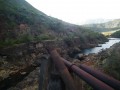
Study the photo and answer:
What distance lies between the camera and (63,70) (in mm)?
2783

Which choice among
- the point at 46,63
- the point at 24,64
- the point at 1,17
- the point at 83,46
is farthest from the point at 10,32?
the point at 46,63

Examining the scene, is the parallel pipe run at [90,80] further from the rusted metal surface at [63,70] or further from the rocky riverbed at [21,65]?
the rocky riverbed at [21,65]

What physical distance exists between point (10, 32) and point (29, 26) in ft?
33.0

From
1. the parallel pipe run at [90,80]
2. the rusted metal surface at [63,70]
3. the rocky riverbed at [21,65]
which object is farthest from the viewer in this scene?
the rocky riverbed at [21,65]

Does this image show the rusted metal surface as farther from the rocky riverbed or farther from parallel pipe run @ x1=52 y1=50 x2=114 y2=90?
the rocky riverbed

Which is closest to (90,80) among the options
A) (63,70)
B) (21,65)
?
(63,70)

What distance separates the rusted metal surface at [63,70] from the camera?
8.75ft

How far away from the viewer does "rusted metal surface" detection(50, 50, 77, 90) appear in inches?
105

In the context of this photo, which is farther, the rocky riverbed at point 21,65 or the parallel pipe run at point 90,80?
the rocky riverbed at point 21,65

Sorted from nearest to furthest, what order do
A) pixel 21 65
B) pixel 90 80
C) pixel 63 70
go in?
pixel 90 80 → pixel 63 70 → pixel 21 65

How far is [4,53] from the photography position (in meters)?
31.8

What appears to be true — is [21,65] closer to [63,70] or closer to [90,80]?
[63,70]

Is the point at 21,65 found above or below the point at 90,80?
below

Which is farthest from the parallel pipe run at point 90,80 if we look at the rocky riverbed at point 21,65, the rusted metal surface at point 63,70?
the rocky riverbed at point 21,65
